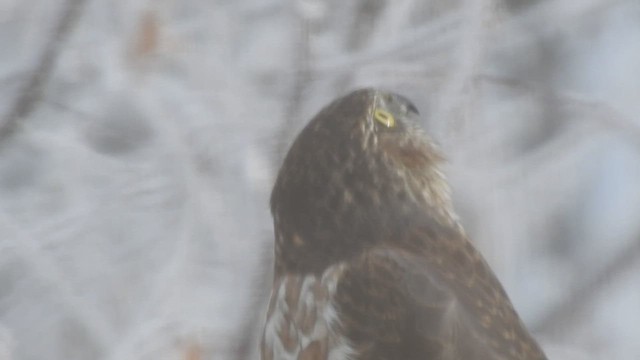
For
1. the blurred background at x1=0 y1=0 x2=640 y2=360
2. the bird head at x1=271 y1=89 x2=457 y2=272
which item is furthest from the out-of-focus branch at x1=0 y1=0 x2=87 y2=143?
the bird head at x1=271 y1=89 x2=457 y2=272

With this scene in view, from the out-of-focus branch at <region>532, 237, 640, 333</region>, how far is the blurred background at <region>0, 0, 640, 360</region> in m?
0.04

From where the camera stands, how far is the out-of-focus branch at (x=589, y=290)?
193 inches

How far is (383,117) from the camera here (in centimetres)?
321

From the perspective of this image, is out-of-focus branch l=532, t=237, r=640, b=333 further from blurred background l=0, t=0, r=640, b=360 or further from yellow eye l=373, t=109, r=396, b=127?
yellow eye l=373, t=109, r=396, b=127

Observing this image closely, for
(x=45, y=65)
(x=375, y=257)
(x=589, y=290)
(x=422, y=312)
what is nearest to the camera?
(x=422, y=312)

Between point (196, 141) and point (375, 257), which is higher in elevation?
point (375, 257)

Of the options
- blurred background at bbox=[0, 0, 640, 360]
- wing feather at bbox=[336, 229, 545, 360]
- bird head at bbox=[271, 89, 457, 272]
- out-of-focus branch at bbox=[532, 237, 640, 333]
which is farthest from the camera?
out-of-focus branch at bbox=[532, 237, 640, 333]

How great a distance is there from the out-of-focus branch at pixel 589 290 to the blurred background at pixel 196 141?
0.14ft

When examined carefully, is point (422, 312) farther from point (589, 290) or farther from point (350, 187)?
point (589, 290)

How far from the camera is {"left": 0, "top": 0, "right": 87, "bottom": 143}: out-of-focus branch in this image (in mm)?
4422

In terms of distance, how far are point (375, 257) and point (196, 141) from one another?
4.89 ft

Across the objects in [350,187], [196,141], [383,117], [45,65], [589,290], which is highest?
[383,117]

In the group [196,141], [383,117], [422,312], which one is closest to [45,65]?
[196,141]

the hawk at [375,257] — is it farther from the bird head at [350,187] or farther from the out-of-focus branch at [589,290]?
the out-of-focus branch at [589,290]
